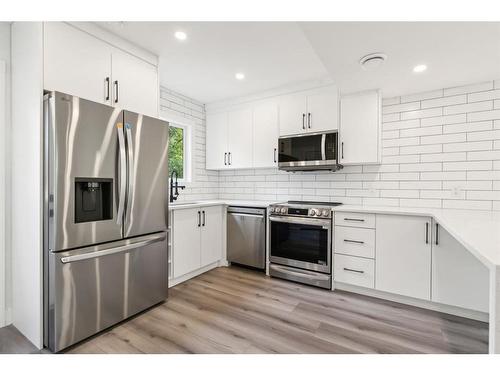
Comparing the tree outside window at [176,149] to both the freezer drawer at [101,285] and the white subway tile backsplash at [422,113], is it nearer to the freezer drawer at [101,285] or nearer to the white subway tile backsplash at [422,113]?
the freezer drawer at [101,285]

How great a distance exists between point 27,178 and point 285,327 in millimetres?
2248

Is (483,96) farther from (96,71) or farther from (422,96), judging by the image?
(96,71)

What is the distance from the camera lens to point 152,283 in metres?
2.30

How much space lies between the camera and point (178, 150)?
3.73 meters

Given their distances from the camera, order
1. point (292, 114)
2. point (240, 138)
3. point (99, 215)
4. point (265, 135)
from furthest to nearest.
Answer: point (240, 138)
point (265, 135)
point (292, 114)
point (99, 215)

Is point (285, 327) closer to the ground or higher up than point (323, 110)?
closer to the ground

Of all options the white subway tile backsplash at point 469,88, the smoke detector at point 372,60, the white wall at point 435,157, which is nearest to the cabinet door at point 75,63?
the smoke detector at point 372,60

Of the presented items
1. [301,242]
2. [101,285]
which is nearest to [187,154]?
[301,242]

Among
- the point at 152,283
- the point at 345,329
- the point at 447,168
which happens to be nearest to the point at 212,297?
the point at 152,283

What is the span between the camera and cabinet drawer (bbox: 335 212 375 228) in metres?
2.57

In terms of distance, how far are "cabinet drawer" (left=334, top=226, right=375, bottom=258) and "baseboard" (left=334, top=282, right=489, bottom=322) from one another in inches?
15.1

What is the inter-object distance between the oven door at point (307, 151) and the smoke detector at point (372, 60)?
904 mm

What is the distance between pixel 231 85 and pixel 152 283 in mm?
2492
